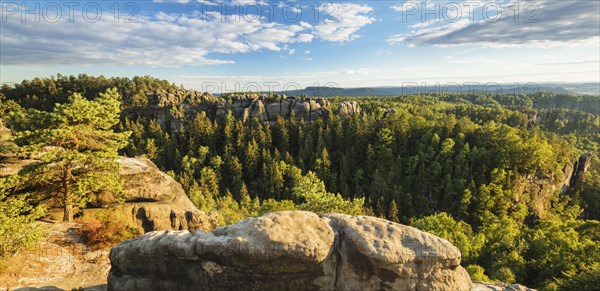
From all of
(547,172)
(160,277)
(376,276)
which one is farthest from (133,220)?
(547,172)

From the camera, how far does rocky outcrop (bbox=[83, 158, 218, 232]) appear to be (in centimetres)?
2584

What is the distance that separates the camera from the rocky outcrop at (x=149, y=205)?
84.8ft

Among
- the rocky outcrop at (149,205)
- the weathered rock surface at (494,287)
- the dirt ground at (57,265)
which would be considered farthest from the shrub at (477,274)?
the dirt ground at (57,265)

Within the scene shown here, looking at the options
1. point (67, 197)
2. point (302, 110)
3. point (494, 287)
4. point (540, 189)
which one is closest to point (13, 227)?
point (67, 197)

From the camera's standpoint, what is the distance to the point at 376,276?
44.5 feet

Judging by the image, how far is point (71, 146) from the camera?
71.4ft

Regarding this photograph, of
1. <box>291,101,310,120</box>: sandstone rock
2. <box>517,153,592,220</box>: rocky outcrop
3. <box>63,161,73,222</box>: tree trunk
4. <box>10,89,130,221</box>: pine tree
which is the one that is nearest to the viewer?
<box>10,89,130,221</box>: pine tree

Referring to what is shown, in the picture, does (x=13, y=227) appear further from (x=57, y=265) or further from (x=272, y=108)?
(x=272, y=108)

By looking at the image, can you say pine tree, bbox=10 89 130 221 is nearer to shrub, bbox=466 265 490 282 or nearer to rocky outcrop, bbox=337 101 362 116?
shrub, bbox=466 265 490 282

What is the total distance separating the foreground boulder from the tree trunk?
11906 millimetres

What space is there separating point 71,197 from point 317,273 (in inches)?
798

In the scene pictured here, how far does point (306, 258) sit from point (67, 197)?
19.6 m

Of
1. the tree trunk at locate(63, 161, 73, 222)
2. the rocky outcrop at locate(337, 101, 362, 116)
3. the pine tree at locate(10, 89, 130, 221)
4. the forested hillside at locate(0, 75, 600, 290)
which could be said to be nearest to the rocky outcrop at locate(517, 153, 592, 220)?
the forested hillside at locate(0, 75, 600, 290)

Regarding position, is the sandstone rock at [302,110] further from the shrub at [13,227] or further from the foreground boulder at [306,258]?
the foreground boulder at [306,258]
